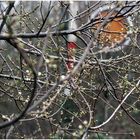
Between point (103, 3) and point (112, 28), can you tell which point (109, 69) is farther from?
point (103, 3)

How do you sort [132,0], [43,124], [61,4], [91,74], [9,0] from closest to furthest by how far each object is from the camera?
[9,0] < [132,0] < [61,4] < [91,74] < [43,124]

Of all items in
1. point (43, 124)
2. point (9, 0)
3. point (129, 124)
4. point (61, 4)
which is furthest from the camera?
point (129, 124)

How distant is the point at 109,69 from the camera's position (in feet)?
13.8

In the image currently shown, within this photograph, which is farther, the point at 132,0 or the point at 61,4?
the point at 61,4

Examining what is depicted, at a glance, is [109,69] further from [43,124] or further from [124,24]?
[43,124]

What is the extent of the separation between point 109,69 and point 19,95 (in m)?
0.95

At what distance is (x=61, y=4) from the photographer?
11.8 ft

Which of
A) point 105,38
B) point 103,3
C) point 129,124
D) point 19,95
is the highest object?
point 103,3

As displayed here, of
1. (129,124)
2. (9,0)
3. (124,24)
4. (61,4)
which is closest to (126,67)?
(124,24)

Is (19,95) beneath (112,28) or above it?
beneath

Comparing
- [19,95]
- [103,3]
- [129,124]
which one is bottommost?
[129,124]

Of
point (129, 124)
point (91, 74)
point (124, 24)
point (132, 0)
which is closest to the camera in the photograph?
point (132, 0)

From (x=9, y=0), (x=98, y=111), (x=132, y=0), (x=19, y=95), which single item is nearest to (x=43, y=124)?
(x=98, y=111)

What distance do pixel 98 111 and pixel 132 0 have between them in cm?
1075
